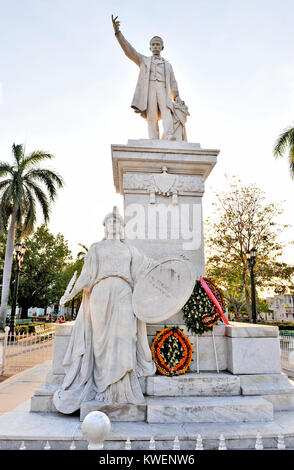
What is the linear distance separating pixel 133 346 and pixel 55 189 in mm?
19309

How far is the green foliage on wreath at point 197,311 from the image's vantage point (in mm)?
4672

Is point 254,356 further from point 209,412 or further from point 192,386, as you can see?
point 209,412

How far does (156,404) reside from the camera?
3.84 metres

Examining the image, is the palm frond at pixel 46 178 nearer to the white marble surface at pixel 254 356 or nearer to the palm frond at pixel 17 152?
the palm frond at pixel 17 152

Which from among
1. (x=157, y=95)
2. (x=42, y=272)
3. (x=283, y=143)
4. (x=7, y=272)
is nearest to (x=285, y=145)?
(x=283, y=143)

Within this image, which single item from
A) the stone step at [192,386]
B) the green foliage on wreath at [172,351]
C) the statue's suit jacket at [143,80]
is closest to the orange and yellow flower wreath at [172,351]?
the green foliage on wreath at [172,351]

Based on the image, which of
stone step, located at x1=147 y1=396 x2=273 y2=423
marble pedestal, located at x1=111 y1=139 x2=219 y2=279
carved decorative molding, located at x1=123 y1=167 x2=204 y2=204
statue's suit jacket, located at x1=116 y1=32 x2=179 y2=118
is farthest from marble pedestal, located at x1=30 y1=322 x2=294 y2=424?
statue's suit jacket, located at x1=116 y1=32 x2=179 y2=118

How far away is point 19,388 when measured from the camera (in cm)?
659

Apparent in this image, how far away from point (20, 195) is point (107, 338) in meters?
17.9

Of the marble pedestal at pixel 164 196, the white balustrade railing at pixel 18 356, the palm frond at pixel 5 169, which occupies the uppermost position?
the palm frond at pixel 5 169

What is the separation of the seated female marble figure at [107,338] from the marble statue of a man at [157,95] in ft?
9.73

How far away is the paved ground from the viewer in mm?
5371

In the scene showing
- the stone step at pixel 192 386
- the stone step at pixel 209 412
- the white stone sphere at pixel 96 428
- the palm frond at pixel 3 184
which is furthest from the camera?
the palm frond at pixel 3 184

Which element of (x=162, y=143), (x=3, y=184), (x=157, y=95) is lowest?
(x=162, y=143)
